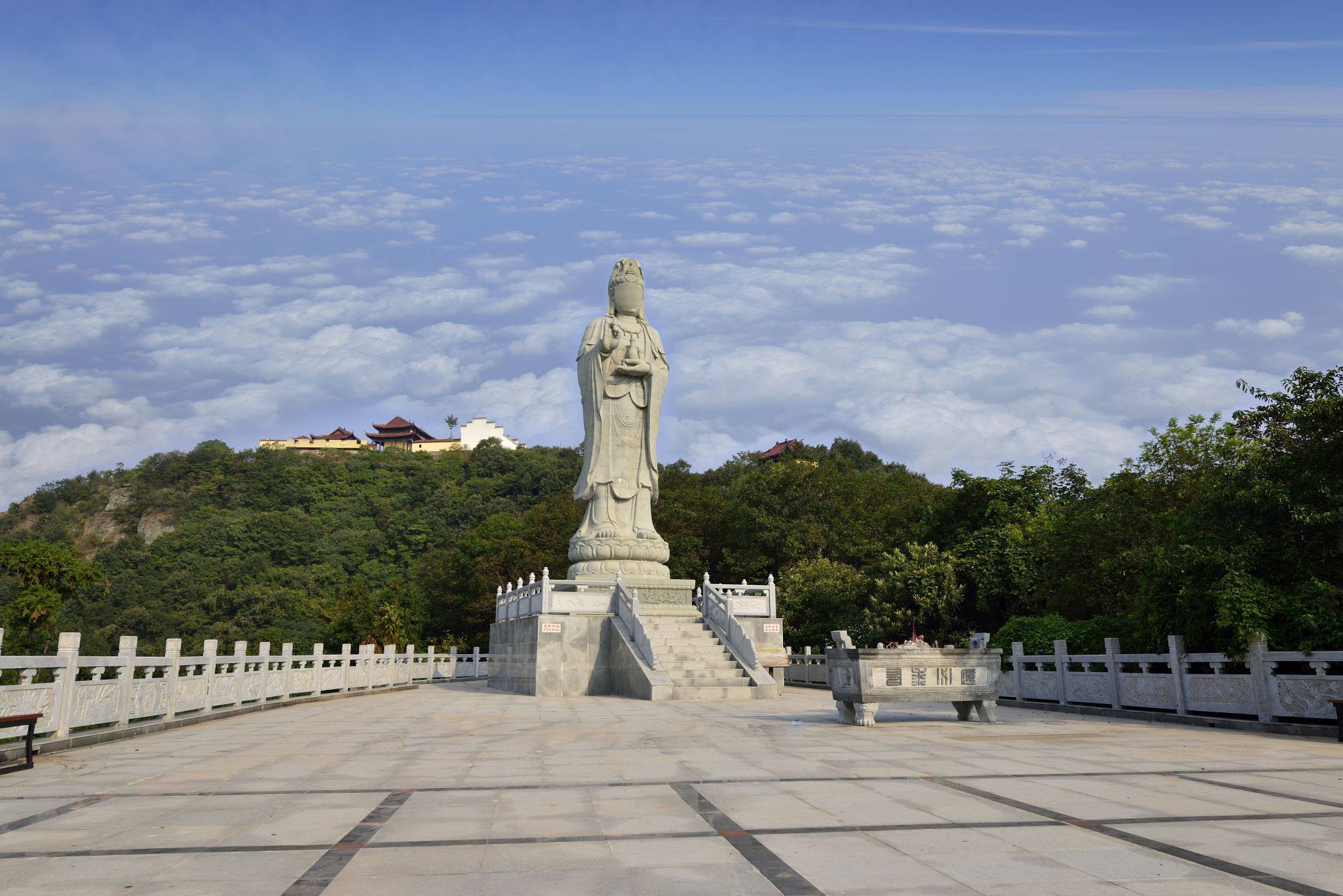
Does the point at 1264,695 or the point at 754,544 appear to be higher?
the point at 754,544

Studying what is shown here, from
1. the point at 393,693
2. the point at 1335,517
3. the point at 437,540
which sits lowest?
the point at 393,693

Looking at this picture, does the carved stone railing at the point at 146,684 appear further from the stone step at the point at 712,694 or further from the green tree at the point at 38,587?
the green tree at the point at 38,587

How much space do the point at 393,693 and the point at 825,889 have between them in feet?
69.5

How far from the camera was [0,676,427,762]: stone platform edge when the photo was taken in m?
9.10

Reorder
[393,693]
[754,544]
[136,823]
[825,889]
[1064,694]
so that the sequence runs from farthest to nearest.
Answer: [754,544], [393,693], [1064,694], [136,823], [825,889]

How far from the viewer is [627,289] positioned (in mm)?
26172

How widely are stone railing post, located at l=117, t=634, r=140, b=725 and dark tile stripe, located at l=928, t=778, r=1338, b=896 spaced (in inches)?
385

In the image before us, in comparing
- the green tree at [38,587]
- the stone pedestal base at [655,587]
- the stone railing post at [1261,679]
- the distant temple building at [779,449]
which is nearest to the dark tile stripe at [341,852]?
the stone railing post at [1261,679]

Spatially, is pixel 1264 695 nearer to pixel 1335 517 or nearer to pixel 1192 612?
pixel 1192 612

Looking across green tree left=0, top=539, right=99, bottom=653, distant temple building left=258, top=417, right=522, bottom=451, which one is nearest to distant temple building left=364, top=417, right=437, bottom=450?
distant temple building left=258, top=417, right=522, bottom=451

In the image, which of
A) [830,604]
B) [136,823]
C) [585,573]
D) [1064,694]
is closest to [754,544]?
[830,604]

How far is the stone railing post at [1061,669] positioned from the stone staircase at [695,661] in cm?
553

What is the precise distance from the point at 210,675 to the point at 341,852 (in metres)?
11.0

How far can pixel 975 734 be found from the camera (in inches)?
439
